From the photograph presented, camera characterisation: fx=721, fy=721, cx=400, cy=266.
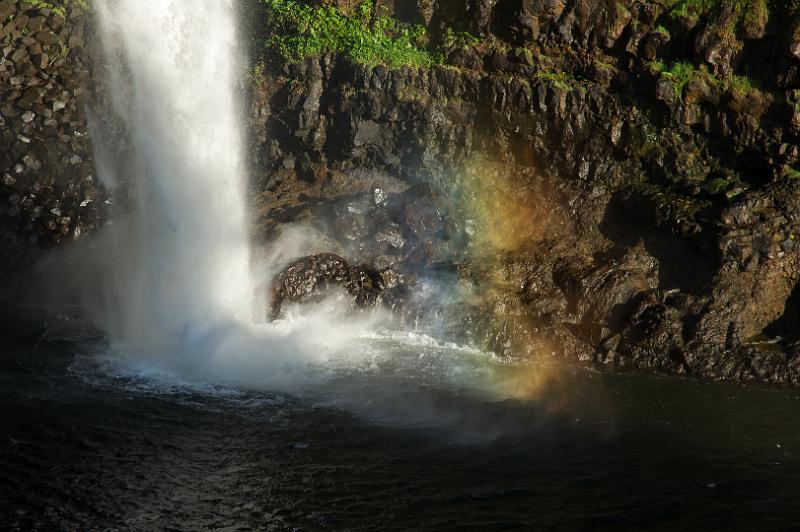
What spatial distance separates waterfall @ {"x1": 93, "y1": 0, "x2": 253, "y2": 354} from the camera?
1702 centimetres

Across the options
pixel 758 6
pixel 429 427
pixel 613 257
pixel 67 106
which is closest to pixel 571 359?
pixel 613 257

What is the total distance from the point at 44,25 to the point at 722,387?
66.7 ft

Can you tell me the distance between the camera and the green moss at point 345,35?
754 inches

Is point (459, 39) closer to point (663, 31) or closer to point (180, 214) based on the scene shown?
point (663, 31)

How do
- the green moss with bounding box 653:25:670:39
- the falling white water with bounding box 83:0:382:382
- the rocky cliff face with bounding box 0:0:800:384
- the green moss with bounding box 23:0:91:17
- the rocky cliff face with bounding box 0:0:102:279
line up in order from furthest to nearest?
the green moss with bounding box 23:0:91:17
the rocky cliff face with bounding box 0:0:102:279
the green moss with bounding box 653:25:670:39
the falling white water with bounding box 83:0:382:382
the rocky cliff face with bounding box 0:0:800:384

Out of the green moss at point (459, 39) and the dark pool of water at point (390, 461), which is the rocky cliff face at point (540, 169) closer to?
the green moss at point (459, 39)

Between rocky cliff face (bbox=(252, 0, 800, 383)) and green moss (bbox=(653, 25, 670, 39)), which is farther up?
green moss (bbox=(653, 25, 670, 39))

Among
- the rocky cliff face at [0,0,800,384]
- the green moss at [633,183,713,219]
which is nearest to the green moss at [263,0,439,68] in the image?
the rocky cliff face at [0,0,800,384]

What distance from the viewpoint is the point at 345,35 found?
19.8 m

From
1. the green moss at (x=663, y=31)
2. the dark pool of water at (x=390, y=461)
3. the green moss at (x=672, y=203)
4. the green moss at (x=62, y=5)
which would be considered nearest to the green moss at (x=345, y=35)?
the green moss at (x=663, y=31)

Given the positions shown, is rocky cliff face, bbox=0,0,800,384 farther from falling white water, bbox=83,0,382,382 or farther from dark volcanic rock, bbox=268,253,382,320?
falling white water, bbox=83,0,382,382

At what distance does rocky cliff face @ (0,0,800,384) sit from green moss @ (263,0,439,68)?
343 mm

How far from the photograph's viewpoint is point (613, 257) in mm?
15773

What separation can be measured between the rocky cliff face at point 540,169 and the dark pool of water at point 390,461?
95.9 inches
